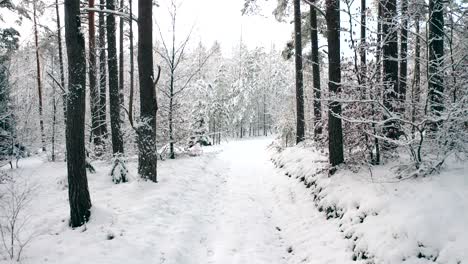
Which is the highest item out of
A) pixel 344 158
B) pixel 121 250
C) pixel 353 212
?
pixel 344 158

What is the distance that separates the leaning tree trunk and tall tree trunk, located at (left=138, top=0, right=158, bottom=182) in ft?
11.2

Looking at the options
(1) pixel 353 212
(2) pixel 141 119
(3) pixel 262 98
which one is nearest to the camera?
(1) pixel 353 212

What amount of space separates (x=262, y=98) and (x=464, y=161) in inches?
2455

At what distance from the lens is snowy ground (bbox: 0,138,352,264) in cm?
633

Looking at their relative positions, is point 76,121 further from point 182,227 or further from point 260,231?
point 260,231

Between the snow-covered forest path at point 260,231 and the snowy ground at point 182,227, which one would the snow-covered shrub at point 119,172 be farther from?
the snow-covered forest path at point 260,231

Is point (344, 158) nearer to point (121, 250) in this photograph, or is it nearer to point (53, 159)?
point (121, 250)

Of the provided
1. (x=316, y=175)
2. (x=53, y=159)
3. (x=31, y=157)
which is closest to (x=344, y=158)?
(x=316, y=175)

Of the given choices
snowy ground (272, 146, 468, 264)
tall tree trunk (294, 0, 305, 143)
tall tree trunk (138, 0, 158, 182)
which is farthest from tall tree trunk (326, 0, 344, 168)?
tall tree trunk (294, 0, 305, 143)

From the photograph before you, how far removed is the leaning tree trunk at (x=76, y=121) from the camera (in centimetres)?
705

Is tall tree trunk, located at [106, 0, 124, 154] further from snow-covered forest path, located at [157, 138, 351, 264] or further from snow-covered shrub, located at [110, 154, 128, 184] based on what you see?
snow-covered forest path, located at [157, 138, 351, 264]

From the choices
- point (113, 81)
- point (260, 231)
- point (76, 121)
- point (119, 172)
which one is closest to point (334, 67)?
point (260, 231)

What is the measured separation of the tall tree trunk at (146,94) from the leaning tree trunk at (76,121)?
3.43 m

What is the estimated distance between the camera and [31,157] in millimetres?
28250
